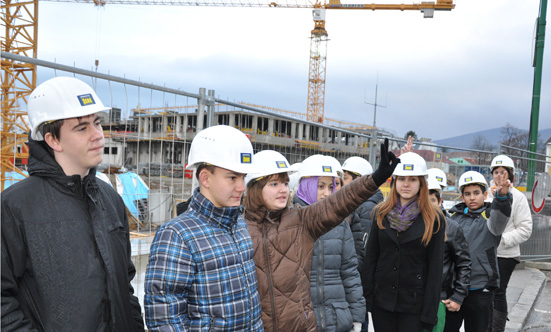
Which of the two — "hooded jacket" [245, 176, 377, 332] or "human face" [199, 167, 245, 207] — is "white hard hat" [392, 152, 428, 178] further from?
"human face" [199, 167, 245, 207]

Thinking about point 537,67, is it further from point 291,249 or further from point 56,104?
point 56,104

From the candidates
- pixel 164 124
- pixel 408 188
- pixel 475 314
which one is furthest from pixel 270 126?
pixel 475 314

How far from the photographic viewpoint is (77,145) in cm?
199

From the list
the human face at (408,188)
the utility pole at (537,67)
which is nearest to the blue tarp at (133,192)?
the human face at (408,188)

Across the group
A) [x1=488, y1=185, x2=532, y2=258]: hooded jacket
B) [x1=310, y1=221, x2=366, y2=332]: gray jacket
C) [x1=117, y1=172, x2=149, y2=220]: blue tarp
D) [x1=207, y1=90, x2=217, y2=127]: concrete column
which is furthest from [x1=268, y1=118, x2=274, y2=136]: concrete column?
[x1=488, y1=185, x2=532, y2=258]: hooded jacket

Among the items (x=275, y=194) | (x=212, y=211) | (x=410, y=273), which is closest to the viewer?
(x=212, y=211)

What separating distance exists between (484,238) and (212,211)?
322cm

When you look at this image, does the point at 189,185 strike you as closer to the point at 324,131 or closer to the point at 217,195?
the point at 217,195

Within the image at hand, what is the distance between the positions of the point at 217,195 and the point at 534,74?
10720 mm

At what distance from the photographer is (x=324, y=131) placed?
563cm

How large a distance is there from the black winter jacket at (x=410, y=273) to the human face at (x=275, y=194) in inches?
53.2

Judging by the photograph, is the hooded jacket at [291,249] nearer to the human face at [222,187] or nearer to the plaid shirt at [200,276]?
the plaid shirt at [200,276]

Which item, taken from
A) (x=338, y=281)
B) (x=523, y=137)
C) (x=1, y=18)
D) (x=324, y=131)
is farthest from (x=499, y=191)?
(x=523, y=137)

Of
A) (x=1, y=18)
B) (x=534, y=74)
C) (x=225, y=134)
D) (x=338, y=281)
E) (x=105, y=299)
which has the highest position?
(x=1, y=18)
